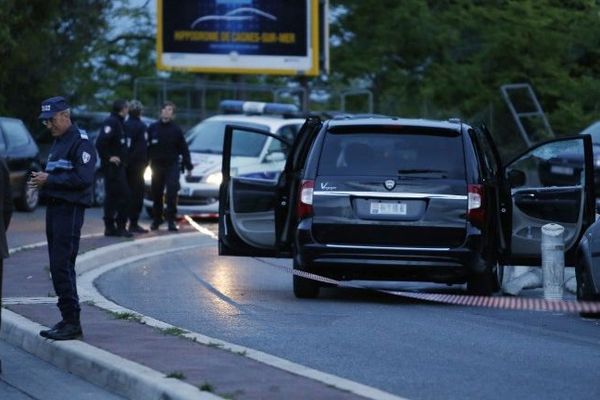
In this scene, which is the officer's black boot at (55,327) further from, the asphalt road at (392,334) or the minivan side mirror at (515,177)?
the minivan side mirror at (515,177)

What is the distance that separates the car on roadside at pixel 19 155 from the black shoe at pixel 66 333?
15419mm

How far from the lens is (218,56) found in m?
36.9

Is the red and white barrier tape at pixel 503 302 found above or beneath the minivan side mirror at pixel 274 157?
above

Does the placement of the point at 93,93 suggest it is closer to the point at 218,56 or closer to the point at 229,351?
the point at 218,56

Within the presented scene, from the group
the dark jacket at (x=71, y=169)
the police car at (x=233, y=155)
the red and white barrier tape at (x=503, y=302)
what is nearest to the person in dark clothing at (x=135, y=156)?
the police car at (x=233, y=155)

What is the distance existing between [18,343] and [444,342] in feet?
10.0

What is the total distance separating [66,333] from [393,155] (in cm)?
415

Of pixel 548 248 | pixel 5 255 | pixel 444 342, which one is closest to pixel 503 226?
pixel 548 248

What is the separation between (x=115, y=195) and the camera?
20188 millimetres

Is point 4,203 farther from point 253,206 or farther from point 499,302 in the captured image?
point 253,206

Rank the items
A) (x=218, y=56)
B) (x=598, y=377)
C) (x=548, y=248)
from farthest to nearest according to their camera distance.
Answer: (x=218, y=56), (x=548, y=248), (x=598, y=377)

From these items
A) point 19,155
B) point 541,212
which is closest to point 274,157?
point 19,155

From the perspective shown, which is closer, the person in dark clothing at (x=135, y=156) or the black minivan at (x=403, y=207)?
the black minivan at (x=403, y=207)

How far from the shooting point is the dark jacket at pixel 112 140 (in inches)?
791
